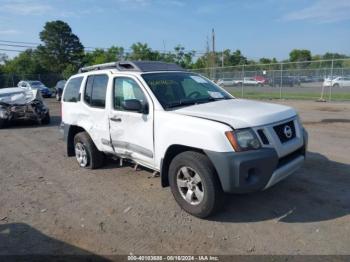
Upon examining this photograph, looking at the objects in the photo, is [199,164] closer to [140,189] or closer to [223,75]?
[140,189]

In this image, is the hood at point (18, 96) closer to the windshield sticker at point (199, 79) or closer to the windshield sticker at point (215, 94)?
the windshield sticker at point (199, 79)

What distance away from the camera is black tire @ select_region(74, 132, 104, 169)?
21.2 feet

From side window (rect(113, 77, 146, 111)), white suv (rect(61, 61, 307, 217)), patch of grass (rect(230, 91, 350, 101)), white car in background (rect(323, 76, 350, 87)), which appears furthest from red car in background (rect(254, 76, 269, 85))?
side window (rect(113, 77, 146, 111))

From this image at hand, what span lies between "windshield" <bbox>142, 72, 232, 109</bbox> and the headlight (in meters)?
1.23

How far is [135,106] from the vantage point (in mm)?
4926

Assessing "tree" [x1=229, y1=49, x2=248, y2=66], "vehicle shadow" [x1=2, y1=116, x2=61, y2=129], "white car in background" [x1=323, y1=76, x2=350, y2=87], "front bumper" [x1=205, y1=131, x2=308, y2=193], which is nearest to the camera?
"front bumper" [x1=205, y1=131, x2=308, y2=193]

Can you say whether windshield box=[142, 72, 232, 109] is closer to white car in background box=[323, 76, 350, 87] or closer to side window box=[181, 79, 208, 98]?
side window box=[181, 79, 208, 98]

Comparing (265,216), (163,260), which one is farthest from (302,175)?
(163,260)

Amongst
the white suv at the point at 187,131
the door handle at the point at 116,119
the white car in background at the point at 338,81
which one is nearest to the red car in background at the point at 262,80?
the white car in background at the point at 338,81

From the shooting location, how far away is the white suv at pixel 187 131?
13.1ft

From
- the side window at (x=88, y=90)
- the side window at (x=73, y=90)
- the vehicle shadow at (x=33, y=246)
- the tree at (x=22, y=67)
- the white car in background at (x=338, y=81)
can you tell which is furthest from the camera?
the tree at (x=22, y=67)

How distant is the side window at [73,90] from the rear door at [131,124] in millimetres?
1401

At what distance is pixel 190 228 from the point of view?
4129 millimetres

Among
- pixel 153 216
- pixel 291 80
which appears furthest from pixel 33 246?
pixel 291 80
